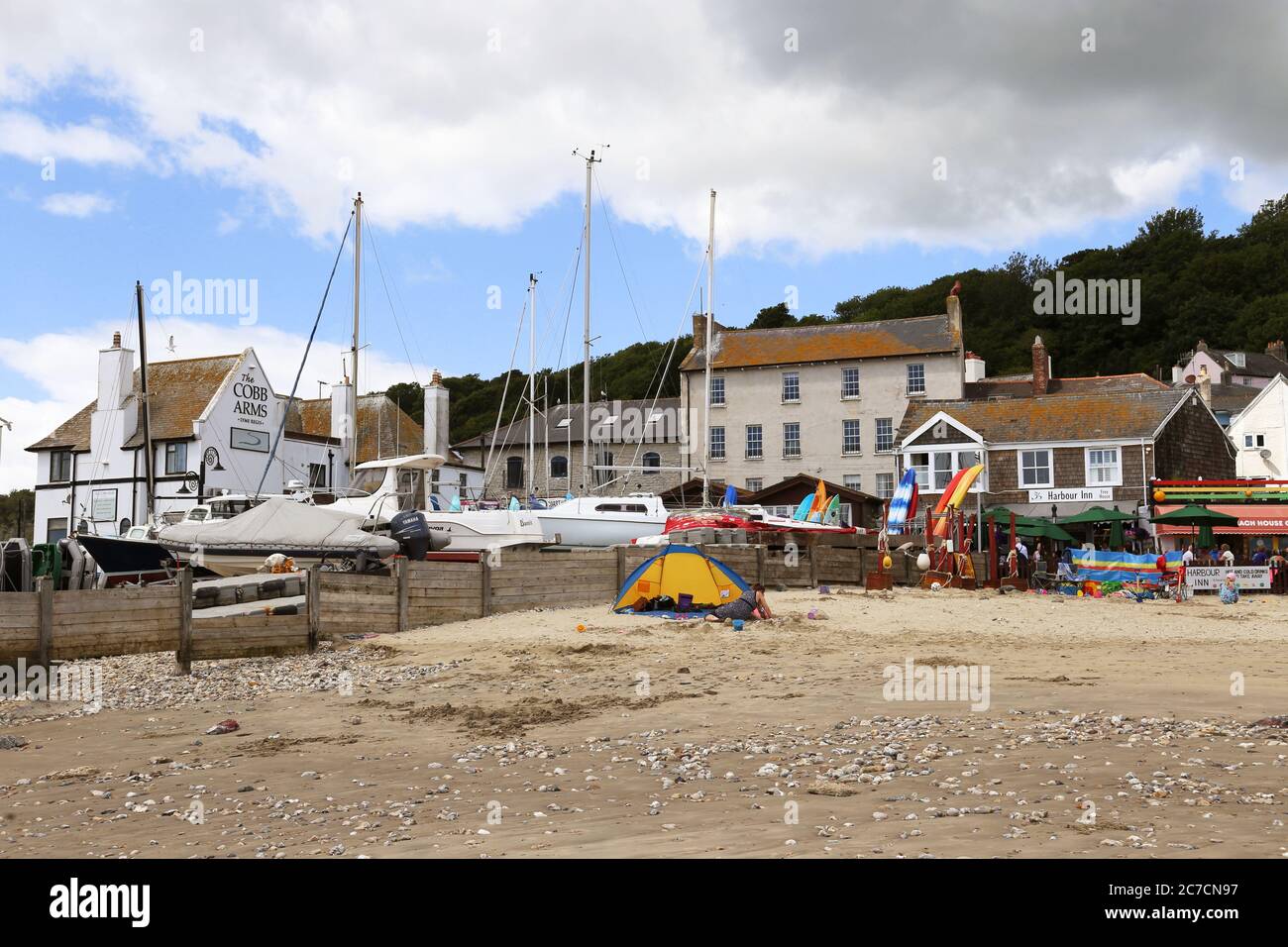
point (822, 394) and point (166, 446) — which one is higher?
point (822, 394)

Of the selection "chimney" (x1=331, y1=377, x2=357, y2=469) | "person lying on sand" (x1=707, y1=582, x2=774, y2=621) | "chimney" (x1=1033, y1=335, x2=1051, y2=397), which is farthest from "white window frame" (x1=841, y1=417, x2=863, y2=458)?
"person lying on sand" (x1=707, y1=582, x2=774, y2=621)

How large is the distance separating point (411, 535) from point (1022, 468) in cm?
2824

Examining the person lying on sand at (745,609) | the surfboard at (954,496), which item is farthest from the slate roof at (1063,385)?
the person lying on sand at (745,609)

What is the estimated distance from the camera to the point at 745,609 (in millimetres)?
21641

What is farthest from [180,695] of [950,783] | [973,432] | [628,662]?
[973,432]

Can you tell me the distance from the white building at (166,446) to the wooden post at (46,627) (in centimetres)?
2920

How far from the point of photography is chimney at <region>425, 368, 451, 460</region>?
52.2 meters

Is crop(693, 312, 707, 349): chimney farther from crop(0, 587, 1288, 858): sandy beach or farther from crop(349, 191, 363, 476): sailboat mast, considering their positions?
crop(0, 587, 1288, 858): sandy beach

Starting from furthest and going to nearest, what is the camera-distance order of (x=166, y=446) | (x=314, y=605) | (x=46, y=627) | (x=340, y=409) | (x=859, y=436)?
(x=340, y=409), (x=859, y=436), (x=166, y=446), (x=314, y=605), (x=46, y=627)

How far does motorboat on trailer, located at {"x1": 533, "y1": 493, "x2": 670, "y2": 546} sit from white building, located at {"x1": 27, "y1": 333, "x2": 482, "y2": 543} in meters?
17.3

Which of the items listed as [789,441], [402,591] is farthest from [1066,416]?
[402,591]

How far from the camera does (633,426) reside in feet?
203

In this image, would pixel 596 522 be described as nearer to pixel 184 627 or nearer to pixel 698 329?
pixel 184 627

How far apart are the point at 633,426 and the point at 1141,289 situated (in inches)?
2147
